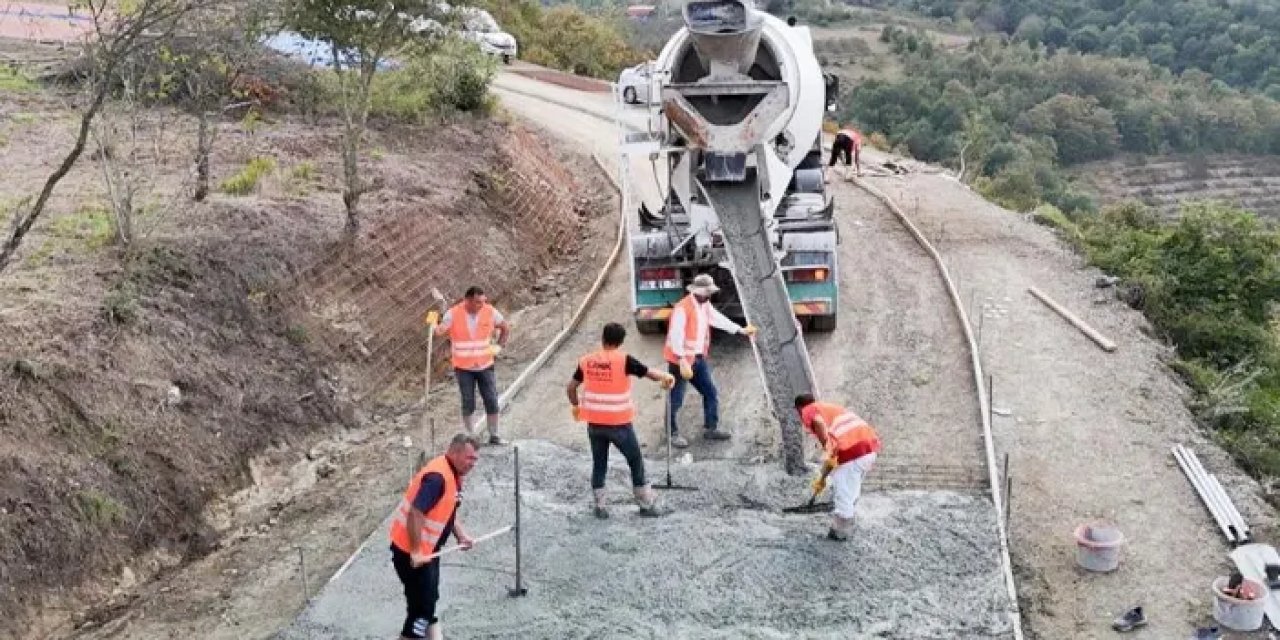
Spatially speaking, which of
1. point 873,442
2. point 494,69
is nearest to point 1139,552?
point 873,442

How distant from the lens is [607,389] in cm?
886

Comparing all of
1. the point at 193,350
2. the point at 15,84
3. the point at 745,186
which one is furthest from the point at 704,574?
the point at 15,84

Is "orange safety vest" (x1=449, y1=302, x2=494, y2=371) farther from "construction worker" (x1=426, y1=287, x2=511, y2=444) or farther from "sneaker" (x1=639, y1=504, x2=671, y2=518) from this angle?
"sneaker" (x1=639, y1=504, x2=671, y2=518)

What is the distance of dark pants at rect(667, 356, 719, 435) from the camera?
11.1 m

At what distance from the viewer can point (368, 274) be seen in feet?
46.3

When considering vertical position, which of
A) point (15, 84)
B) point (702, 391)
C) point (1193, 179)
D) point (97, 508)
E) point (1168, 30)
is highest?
point (15, 84)

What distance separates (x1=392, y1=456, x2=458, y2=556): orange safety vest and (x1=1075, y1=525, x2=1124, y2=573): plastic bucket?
4822mm

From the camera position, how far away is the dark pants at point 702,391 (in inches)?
438

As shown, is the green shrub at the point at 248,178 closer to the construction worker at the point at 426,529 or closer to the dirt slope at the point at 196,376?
the dirt slope at the point at 196,376

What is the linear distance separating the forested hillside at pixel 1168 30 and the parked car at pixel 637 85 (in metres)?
62.5

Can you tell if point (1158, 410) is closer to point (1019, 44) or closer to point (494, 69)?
point (494, 69)

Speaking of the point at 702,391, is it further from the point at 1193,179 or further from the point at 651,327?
the point at 1193,179

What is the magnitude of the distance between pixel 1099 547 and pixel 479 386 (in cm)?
520

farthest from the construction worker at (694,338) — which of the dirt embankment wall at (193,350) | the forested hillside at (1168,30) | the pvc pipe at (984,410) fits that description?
the forested hillside at (1168,30)
